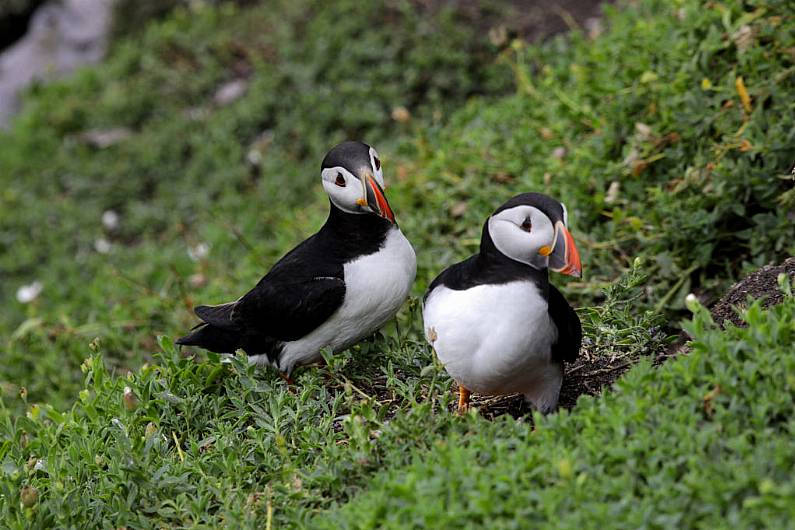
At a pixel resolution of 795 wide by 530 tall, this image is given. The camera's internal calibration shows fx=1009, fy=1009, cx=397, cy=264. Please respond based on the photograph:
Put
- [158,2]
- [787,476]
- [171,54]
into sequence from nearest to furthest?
[787,476] → [171,54] → [158,2]

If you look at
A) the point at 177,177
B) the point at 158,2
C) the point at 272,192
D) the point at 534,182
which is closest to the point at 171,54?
the point at 158,2

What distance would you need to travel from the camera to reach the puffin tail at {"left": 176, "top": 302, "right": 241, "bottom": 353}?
13.6ft

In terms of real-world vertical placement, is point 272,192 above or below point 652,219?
below

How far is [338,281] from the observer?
385 centimetres

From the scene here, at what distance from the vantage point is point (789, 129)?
177 inches

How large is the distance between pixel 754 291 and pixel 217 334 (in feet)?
6.98

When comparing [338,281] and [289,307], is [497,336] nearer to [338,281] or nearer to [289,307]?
[338,281]

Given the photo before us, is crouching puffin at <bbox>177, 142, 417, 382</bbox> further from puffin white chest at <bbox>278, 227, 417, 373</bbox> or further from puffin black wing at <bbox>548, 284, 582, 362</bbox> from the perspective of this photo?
puffin black wing at <bbox>548, 284, 582, 362</bbox>

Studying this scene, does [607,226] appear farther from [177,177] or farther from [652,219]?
[177,177]

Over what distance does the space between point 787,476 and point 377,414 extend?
151 centimetres

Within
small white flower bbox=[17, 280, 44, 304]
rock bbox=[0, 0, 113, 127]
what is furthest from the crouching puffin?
rock bbox=[0, 0, 113, 127]

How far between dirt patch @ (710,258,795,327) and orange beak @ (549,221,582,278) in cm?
80

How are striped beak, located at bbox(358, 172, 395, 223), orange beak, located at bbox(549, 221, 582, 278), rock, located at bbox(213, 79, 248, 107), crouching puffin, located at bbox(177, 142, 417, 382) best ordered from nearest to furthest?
orange beak, located at bbox(549, 221, 582, 278) → striped beak, located at bbox(358, 172, 395, 223) → crouching puffin, located at bbox(177, 142, 417, 382) → rock, located at bbox(213, 79, 248, 107)

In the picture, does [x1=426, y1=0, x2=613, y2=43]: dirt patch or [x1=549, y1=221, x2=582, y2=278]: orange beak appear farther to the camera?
[x1=426, y1=0, x2=613, y2=43]: dirt patch
